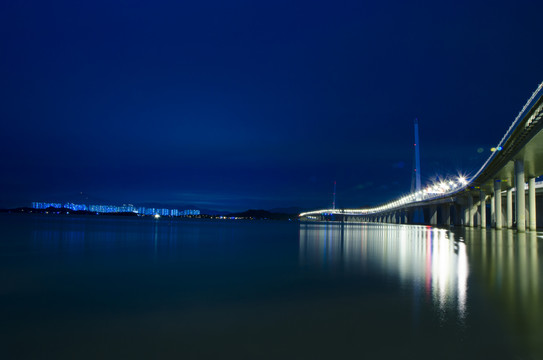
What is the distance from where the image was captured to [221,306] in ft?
30.7

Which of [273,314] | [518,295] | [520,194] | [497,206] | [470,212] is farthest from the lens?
[470,212]

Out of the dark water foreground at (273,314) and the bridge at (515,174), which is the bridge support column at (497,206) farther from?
the dark water foreground at (273,314)

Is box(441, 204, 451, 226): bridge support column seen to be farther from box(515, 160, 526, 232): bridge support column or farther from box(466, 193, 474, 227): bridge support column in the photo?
box(515, 160, 526, 232): bridge support column

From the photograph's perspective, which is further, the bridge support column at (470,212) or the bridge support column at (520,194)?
the bridge support column at (470,212)

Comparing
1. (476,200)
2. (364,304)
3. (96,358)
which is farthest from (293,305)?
(476,200)

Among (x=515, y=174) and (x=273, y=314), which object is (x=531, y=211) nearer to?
(x=515, y=174)

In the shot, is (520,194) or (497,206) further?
(497,206)

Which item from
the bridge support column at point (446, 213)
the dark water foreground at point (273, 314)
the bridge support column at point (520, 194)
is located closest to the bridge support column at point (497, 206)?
the bridge support column at point (520, 194)

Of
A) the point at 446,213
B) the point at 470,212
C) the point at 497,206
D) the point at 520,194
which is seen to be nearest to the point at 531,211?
the point at 520,194

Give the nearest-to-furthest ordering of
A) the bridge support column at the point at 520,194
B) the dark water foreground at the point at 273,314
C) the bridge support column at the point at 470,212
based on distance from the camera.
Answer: the dark water foreground at the point at 273,314, the bridge support column at the point at 520,194, the bridge support column at the point at 470,212

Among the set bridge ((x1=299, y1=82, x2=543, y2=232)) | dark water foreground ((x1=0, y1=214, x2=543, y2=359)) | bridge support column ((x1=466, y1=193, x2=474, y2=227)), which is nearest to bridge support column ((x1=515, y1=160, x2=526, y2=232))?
bridge ((x1=299, y1=82, x2=543, y2=232))

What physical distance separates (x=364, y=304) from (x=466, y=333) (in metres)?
2.82

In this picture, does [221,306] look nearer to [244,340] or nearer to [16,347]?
[244,340]

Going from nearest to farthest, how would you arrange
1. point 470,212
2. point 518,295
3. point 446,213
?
point 518,295, point 470,212, point 446,213
